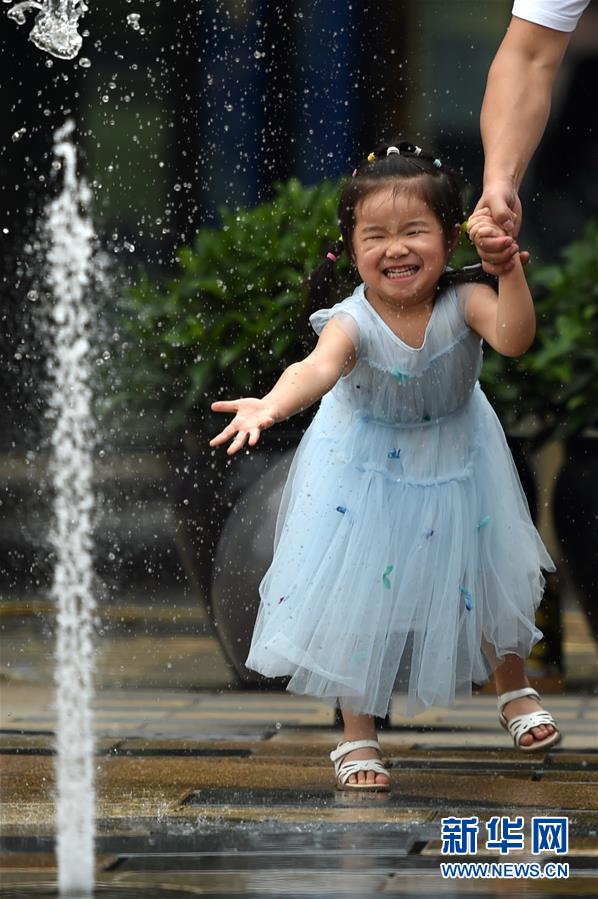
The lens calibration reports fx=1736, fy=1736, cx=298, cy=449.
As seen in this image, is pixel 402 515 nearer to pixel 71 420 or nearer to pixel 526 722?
pixel 526 722

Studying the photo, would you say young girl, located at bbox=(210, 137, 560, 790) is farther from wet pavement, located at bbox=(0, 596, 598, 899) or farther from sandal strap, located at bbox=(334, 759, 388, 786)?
wet pavement, located at bbox=(0, 596, 598, 899)

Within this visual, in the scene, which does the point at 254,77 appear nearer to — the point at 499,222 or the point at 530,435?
the point at 530,435

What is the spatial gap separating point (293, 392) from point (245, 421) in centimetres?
23

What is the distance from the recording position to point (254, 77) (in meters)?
7.91

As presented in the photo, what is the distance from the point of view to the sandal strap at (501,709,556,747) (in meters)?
3.30

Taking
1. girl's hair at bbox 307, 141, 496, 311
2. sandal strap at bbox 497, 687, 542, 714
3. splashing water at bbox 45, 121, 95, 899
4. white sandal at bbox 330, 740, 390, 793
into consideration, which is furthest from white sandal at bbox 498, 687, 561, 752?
splashing water at bbox 45, 121, 95, 899

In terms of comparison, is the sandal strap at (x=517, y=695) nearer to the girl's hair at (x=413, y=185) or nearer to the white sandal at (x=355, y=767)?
the white sandal at (x=355, y=767)

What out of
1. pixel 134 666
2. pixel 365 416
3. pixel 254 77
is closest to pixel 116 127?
pixel 254 77

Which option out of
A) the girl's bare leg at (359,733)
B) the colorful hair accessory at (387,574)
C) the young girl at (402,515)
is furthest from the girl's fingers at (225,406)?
the girl's bare leg at (359,733)

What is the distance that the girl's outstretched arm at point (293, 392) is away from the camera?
2695 mm

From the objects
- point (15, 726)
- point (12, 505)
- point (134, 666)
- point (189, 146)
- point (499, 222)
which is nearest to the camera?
point (499, 222)

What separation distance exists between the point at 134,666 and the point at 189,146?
11.9ft

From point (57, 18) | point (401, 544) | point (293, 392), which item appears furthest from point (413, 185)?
point (57, 18)

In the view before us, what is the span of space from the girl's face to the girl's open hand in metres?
0.55
